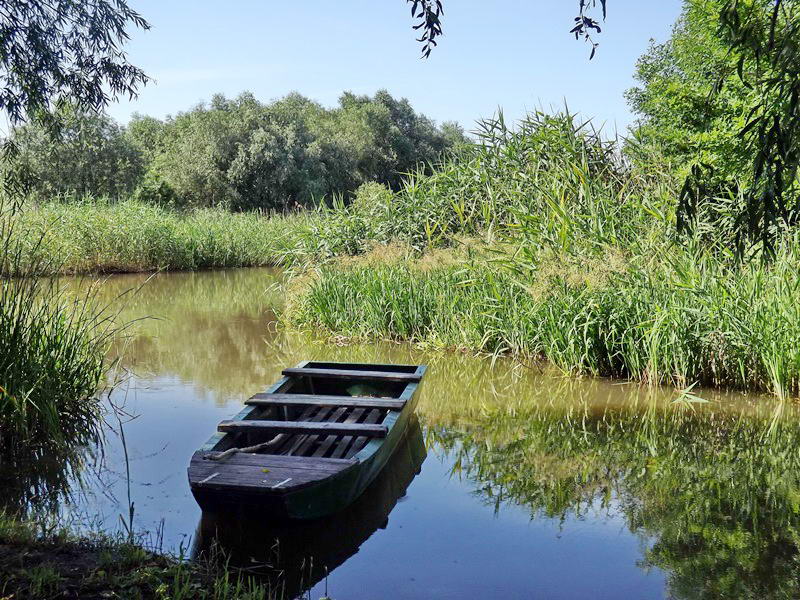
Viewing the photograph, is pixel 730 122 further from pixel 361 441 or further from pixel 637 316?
pixel 361 441

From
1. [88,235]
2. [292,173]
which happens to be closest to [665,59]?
[292,173]

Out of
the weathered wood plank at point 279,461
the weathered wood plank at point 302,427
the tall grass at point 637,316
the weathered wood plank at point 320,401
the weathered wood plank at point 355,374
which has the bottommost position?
the weathered wood plank at point 279,461

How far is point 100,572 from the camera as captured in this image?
3.23 meters

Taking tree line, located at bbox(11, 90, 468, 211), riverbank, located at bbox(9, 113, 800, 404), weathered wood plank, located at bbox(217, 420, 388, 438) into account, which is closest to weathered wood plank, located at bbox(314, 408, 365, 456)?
weathered wood plank, located at bbox(217, 420, 388, 438)

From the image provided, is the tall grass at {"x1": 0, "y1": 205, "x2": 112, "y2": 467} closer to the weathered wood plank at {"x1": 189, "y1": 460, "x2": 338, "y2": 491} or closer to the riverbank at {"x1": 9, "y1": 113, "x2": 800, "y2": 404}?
the riverbank at {"x1": 9, "y1": 113, "x2": 800, "y2": 404}

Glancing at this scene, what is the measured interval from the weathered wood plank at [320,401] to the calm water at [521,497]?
0.46m

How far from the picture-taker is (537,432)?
6.46 m

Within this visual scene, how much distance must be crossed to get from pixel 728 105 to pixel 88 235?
1363cm

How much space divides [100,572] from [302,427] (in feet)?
6.22

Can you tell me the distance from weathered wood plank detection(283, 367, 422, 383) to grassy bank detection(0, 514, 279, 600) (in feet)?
9.30

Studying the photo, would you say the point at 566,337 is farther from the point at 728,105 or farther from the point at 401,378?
the point at 728,105

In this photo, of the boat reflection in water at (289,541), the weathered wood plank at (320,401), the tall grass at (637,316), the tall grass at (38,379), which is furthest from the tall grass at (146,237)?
the boat reflection in water at (289,541)

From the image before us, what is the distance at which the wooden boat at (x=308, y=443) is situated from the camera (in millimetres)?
4016

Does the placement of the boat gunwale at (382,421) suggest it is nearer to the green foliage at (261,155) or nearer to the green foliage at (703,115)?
the green foliage at (703,115)
